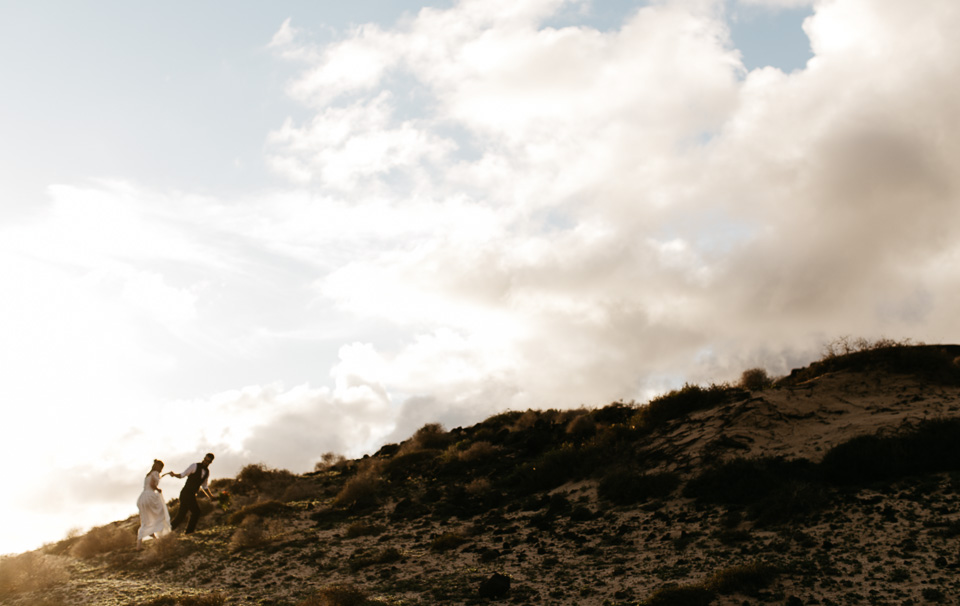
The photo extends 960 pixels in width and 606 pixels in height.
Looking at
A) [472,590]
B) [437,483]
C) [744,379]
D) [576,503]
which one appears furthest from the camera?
[744,379]

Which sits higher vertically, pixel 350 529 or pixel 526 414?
pixel 526 414

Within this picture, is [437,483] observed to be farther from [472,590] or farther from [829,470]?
[829,470]

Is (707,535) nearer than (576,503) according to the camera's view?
Yes

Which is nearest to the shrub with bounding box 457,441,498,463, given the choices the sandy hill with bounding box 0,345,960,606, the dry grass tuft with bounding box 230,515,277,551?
the sandy hill with bounding box 0,345,960,606

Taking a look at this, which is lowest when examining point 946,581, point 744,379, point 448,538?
point 946,581

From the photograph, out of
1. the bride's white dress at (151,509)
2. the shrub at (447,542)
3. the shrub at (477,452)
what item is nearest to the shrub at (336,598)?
the shrub at (447,542)

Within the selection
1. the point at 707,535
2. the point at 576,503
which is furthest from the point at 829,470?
the point at 576,503

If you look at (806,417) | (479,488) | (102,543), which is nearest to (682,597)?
(806,417)

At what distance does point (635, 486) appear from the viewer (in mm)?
19078

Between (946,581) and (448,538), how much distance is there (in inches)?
431

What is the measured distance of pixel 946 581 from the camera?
432 inches

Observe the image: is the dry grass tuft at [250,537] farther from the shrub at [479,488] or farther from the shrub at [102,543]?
the shrub at [479,488]

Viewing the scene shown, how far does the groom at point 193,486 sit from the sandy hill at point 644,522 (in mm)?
597

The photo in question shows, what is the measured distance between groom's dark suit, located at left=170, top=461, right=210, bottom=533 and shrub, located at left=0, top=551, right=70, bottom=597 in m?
3.77
